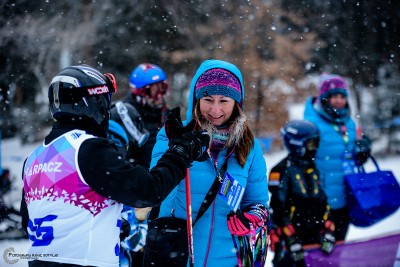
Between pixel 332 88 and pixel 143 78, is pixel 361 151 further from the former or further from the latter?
pixel 143 78

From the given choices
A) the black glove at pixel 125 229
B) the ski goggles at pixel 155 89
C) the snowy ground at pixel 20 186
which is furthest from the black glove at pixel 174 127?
the ski goggles at pixel 155 89

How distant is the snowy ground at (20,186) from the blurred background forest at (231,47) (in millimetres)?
746

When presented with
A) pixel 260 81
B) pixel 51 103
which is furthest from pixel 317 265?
pixel 260 81

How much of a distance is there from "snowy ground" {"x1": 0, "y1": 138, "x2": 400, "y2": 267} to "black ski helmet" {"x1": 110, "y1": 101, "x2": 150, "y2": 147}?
1.40 m

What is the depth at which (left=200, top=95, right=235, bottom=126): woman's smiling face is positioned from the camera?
242 cm

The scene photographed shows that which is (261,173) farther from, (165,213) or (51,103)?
(51,103)

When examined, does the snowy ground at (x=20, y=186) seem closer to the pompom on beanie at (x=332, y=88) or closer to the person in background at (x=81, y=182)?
the person in background at (x=81, y=182)

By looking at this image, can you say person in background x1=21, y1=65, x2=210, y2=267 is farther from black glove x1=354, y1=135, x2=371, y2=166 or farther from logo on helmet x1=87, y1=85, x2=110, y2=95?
black glove x1=354, y1=135, x2=371, y2=166

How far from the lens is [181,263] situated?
214 cm

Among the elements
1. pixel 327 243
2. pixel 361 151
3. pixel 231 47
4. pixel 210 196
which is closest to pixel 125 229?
pixel 210 196

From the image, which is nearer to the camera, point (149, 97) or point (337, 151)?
point (337, 151)

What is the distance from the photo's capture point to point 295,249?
3.58m

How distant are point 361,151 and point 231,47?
11141mm

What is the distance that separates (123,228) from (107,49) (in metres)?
14.2
